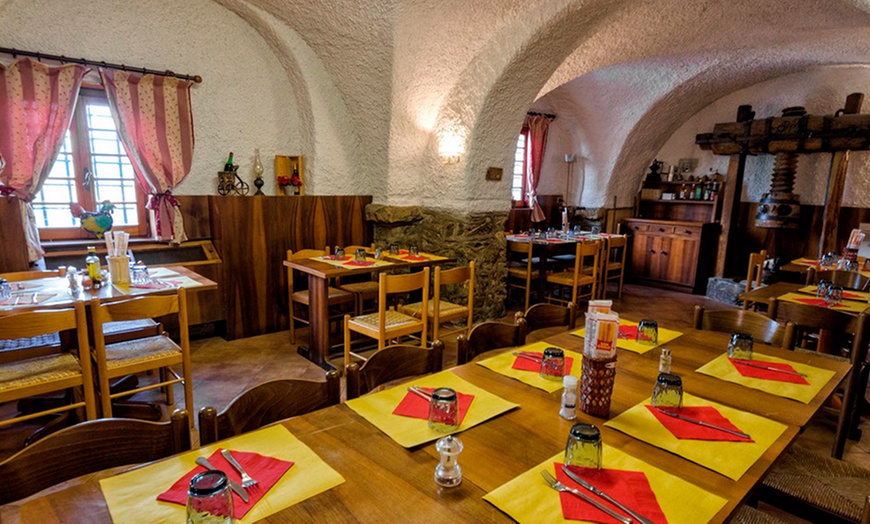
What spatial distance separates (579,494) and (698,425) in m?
0.52

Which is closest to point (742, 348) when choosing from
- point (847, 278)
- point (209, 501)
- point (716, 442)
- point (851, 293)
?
point (716, 442)

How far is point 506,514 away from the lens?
922mm

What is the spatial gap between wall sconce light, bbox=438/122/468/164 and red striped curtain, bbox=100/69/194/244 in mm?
2175

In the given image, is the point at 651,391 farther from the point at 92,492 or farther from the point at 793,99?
the point at 793,99

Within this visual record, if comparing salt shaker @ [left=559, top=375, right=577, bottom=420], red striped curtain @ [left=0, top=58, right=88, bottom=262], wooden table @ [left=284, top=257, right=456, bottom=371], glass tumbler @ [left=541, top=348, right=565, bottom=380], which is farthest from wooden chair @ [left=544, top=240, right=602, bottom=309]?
red striped curtain @ [left=0, top=58, right=88, bottom=262]

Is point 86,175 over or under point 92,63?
under

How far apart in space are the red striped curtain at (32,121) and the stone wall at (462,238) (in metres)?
2.57

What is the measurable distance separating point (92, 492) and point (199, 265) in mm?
3274

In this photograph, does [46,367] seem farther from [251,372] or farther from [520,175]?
[520,175]

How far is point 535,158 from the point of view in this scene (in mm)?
6949

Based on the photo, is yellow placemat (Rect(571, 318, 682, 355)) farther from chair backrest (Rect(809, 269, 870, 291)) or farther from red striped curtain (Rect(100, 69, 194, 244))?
red striped curtain (Rect(100, 69, 194, 244))

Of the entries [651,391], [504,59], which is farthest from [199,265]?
[651,391]

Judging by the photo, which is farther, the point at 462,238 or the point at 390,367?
the point at 462,238

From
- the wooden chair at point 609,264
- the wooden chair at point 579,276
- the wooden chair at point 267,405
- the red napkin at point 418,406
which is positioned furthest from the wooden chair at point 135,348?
the wooden chair at point 609,264
